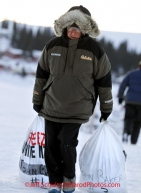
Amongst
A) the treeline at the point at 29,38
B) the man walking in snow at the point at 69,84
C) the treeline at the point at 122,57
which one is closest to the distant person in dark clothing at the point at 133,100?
the man walking in snow at the point at 69,84

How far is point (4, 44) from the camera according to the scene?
41.8 m

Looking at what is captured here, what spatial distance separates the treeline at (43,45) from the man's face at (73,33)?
106 ft

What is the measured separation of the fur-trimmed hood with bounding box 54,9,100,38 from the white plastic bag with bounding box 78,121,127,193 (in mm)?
740

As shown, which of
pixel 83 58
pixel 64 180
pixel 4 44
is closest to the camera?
pixel 83 58

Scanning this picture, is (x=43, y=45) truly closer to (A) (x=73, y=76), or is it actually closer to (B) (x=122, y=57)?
(B) (x=122, y=57)

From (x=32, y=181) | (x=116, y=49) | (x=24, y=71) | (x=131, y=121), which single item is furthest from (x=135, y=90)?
(x=116, y=49)

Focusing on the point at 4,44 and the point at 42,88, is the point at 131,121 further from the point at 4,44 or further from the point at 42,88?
the point at 4,44

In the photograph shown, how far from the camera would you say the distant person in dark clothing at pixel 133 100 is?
276 inches

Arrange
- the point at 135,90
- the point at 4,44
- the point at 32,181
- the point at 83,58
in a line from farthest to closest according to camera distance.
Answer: the point at 4,44, the point at 135,90, the point at 32,181, the point at 83,58

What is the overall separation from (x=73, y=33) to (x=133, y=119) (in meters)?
4.30

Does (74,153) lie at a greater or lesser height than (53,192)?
greater

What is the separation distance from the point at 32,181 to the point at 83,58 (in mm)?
1075

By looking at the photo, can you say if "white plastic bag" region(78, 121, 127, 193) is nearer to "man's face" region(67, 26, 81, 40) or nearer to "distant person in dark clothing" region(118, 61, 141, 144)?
"man's face" region(67, 26, 81, 40)

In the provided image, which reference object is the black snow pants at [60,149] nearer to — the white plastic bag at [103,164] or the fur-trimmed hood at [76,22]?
the white plastic bag at [103,164]
